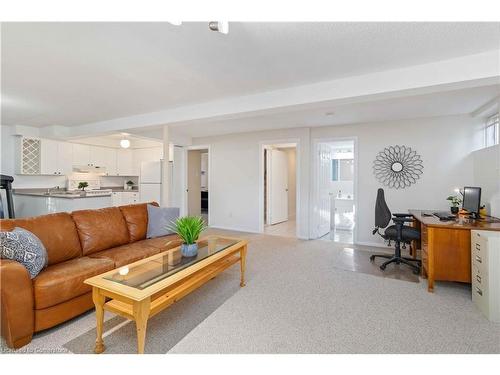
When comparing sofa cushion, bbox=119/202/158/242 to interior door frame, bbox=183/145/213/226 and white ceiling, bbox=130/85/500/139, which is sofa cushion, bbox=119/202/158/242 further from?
interior door frame, bbox=183/145/213/226

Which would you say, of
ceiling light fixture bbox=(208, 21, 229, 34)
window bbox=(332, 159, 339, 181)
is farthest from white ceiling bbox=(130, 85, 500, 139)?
window bbox=(332, 159, 339, 181)

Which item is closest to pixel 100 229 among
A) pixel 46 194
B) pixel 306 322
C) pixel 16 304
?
pixel 16 304

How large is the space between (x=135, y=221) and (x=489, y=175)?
4.75 metres

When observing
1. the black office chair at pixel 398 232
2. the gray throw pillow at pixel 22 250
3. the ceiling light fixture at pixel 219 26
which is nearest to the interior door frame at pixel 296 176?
the black office chair at pixel 398 232

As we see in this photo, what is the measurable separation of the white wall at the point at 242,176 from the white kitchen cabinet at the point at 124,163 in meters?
2.45

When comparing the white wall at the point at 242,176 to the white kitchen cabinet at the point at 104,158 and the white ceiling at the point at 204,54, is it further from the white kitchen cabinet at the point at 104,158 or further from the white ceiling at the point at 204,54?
the white kitchen cabinet at the point at 104,158

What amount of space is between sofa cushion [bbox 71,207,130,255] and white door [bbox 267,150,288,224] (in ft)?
13.0

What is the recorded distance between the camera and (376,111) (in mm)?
3770

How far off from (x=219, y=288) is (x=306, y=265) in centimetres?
136

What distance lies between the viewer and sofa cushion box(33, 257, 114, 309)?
1729 millimetres

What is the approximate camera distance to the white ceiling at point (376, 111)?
3.10 metres

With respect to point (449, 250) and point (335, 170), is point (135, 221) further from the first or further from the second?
point (335, 170)

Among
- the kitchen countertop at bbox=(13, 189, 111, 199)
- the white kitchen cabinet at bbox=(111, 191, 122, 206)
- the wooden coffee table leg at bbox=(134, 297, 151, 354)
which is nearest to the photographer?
the wooden coffee table leg at bbox=(134, 297, 151, 354)
